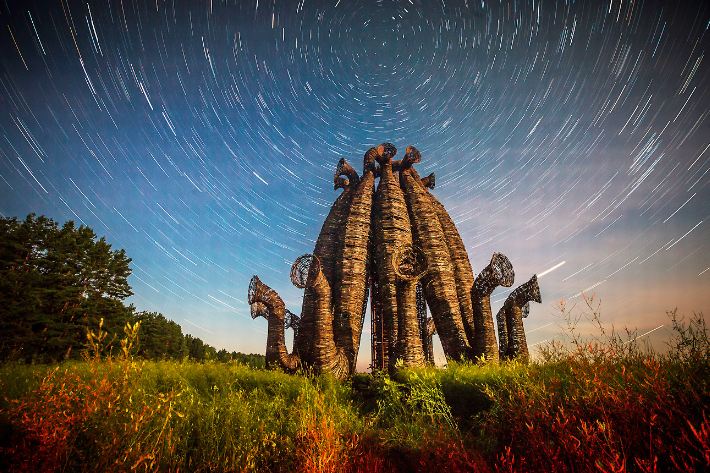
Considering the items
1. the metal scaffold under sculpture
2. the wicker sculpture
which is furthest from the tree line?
the wicker sculpture

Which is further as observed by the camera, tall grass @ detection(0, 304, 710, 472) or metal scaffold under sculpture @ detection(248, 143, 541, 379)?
metal scaffold under sculpture @ detection(248, 143, 541, 379)

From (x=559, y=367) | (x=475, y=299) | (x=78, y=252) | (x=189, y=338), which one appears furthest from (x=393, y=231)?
(x=189, y=338)

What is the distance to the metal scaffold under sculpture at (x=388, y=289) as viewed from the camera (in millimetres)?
10734

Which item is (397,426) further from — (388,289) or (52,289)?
(52,289)

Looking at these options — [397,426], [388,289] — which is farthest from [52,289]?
[397,426]

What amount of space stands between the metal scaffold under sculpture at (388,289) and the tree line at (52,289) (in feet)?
24.8

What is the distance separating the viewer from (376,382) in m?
9.52

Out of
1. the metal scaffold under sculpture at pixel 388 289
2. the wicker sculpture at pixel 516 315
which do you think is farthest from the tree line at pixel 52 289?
the wicker sculpture at pixel 516 315

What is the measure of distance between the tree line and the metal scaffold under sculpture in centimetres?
755

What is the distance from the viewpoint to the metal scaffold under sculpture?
1073 centimetres

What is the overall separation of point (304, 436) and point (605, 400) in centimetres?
342

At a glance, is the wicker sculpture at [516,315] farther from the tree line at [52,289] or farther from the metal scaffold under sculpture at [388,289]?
the tree line at [52,289]

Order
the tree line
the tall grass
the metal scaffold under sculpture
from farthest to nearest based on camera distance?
the tree line
the metal scaffold under sculpture
the tall grass

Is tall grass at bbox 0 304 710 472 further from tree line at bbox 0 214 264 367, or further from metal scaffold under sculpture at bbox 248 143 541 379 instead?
tree line at bbox 0 214 264 367
